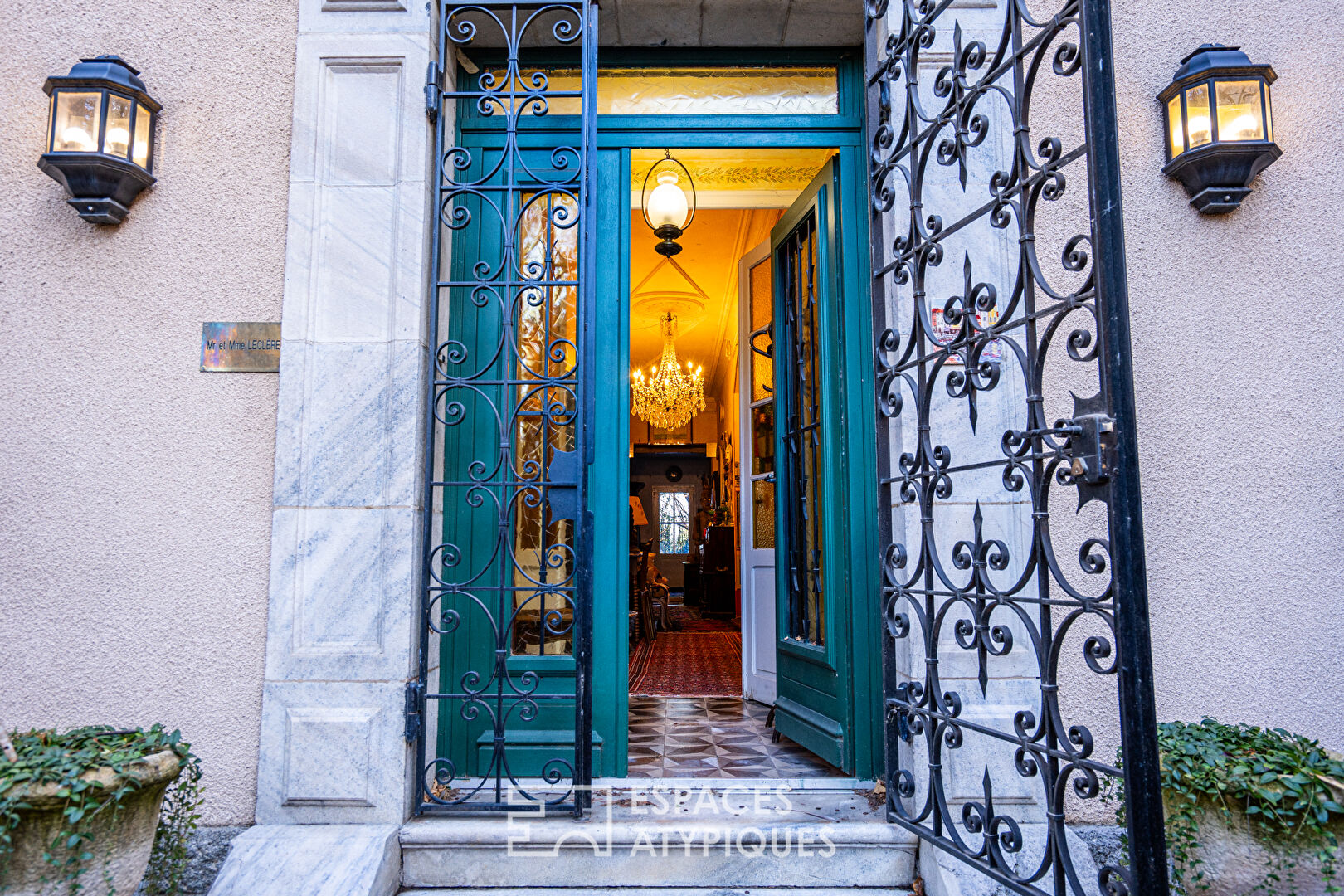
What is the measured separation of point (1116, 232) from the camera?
1702mm

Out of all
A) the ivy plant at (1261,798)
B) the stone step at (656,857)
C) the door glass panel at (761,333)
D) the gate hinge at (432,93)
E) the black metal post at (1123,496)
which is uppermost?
the gate hinge at (432,93)

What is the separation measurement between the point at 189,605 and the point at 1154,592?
10.9 ft

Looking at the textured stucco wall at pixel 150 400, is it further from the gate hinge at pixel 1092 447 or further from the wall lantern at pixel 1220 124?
the wall lantern at pixel 1220 124

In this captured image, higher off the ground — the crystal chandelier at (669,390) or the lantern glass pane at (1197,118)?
the crystal chandelier at (669,390)

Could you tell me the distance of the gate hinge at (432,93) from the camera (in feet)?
9.00

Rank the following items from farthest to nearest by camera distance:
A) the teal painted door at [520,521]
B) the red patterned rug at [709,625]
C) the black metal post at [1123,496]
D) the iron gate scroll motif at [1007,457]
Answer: the red patterned rug at [709,625] → the teal painted door at [520,521] → the iron gate scroll motif at [1007,457] → the black metal post at [1123,496]

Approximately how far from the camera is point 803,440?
144 inches

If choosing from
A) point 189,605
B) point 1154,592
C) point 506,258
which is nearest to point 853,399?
point 1154,592

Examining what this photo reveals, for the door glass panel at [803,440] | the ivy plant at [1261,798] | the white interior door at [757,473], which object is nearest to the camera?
the ivy plant at [1261,798]

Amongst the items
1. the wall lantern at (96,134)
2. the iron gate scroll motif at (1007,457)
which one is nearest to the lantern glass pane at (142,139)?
the wall lantern at (96,134)

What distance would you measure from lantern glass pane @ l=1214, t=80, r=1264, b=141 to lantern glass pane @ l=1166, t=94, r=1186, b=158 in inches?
4.3

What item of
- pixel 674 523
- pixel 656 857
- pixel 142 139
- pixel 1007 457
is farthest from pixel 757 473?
pixel 674 523

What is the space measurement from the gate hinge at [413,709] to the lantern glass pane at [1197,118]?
3232 mm

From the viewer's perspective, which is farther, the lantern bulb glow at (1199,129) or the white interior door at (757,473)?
the white interior door at (757,473)
